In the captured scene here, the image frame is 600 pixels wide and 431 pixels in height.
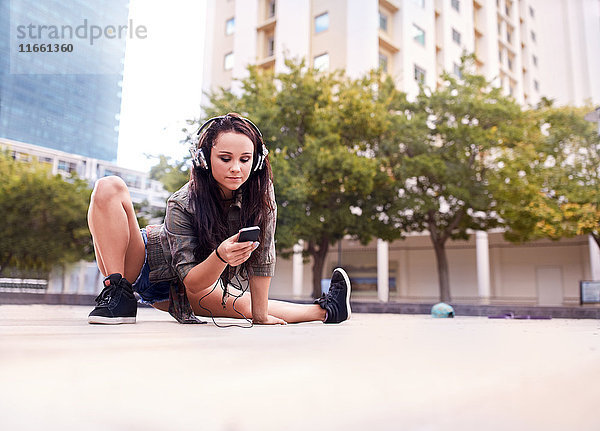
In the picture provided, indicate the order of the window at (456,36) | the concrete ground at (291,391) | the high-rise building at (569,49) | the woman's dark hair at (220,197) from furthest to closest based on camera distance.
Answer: the high-rise building at (569,49) < the window at (456,36) < the woman's dark hair at (220,197) < the concrete ground at (291,391)

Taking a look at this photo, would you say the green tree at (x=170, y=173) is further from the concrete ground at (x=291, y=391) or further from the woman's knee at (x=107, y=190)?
the concrete ground at (x=291, y=391)

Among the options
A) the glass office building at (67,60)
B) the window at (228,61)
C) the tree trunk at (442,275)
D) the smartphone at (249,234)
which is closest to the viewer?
the smartphone at (249,234)

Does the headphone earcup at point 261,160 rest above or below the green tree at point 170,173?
below

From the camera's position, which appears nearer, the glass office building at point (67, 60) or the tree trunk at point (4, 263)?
the glass office building at point (67, 60)

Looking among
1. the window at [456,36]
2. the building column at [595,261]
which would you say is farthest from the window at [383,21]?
the building column at [595,261]

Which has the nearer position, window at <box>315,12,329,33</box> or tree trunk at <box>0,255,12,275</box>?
tree trunk at <box>0,255,12,275</box>

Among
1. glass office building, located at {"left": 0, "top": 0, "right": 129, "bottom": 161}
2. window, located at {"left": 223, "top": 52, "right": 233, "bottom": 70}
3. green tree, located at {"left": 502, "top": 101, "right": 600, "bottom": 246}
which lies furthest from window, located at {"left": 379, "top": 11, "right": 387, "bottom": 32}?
glass office building, located at {"left": 0, "top": 0, "right": 129, "bottom": 161}

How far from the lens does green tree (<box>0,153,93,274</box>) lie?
Result: 33.9ft

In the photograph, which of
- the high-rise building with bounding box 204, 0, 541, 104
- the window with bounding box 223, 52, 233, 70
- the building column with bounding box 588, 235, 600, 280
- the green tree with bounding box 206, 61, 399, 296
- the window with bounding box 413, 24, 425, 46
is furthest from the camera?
the window with bounding box 223, 52, 233, 70

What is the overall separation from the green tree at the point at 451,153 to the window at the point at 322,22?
7641mm

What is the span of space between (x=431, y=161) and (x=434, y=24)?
11.8m

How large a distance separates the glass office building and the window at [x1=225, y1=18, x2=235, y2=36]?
13279 millimetres

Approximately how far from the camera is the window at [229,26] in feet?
66.4

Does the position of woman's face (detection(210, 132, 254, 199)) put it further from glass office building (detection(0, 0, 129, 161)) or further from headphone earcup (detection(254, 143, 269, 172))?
glass office building (detection(0, 0, 129, 161))
